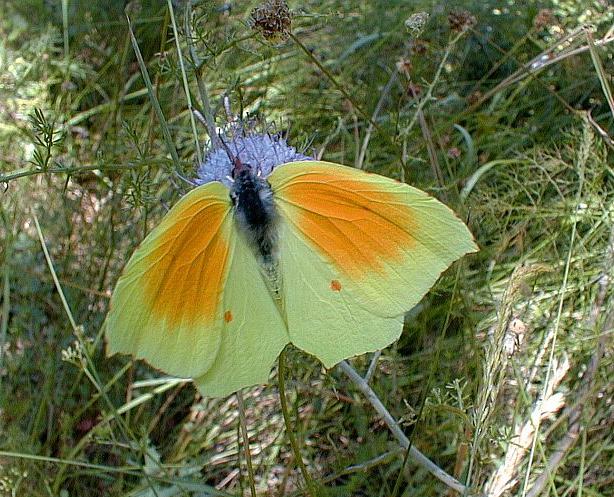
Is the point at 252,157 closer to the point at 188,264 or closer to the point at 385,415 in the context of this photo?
the point at 188,264

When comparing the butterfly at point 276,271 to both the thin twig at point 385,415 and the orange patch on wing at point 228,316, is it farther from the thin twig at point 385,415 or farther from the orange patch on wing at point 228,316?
the thin twig at point 385,415

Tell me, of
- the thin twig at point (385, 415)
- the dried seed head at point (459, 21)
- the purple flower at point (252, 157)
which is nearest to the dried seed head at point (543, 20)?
the dried seed head at point (459, 21)

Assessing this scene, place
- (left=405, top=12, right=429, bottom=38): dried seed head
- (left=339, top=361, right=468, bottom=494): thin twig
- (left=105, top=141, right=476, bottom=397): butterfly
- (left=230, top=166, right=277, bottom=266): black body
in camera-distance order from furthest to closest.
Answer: (left=405, top=12, right=429, bottom=38): dried seed head, (left=339, top=361, right=468, bottom=494): thin twig, (left=230, top=166, right=277, bottom=266): black body, (left=105, top=141, right=476, bottom=397): butterfly

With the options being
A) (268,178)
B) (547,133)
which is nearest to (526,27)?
(547,133)

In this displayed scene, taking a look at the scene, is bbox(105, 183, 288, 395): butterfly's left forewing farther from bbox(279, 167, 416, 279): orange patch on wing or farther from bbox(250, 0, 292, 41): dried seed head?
bbox(250, 0, 292, 41): dried seed head

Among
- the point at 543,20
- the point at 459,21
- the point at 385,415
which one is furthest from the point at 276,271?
the point at 543,20

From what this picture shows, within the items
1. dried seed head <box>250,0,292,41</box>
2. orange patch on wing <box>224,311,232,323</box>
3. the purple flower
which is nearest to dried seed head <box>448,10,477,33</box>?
dried seed head <box>250,0,292,41</box>
